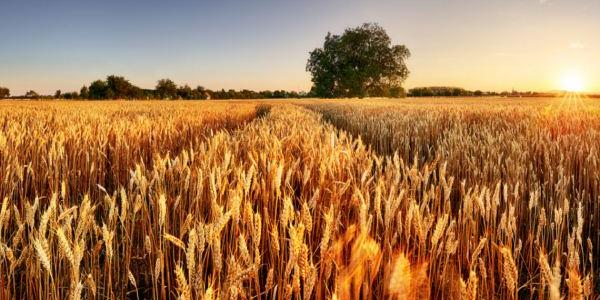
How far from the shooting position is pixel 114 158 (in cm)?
334

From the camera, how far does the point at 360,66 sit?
5162 cm

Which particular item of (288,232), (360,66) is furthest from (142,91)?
(288,232)

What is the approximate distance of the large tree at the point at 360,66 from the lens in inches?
1958

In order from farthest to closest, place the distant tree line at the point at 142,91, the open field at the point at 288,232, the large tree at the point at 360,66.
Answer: the distant tree line at the point at 142,91 < the large tree at the point at 360,66 < the open field at the point at 288,232

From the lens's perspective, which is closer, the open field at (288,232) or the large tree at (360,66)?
the open field at (288,232)

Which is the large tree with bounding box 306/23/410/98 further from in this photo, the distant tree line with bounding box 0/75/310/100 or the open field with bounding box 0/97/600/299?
the open field with bounding box 0/97/600/299

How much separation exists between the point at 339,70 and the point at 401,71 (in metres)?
7.42

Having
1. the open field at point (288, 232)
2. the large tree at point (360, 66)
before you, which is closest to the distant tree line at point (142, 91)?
the large tree at point (360, 66)

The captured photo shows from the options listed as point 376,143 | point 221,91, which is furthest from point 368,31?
point 376,143

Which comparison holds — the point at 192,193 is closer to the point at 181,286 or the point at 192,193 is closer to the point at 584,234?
the point at 181,286

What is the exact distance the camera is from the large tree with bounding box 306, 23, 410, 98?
49722 millimetres

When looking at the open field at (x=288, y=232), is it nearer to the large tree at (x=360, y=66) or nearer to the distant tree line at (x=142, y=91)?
the large tree at (x=360, y=66)

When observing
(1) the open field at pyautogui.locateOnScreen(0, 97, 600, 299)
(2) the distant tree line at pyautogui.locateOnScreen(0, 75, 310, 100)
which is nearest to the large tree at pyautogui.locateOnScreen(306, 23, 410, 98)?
(2) the distant tree line at pyautogui.locateOnScreen(0, 75, 310, 100)

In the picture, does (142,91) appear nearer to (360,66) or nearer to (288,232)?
(360,66)
